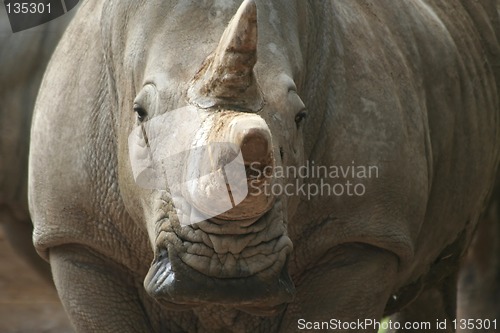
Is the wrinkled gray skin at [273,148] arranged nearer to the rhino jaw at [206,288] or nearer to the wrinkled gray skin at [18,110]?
the rhino jaw at [206,288]

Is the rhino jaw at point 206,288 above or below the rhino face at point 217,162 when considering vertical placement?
below

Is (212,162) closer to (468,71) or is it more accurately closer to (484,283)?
(468,71)

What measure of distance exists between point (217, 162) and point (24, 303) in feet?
18.0

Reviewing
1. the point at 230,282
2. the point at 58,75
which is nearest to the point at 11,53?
the point at 58,75

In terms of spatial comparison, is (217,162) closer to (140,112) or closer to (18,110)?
(140,112)

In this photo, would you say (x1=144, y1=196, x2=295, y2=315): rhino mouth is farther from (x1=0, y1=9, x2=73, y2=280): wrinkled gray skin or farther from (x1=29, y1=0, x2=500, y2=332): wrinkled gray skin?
(x1=0, y1=9, x2=73, y2=280): wrinkled gray skin

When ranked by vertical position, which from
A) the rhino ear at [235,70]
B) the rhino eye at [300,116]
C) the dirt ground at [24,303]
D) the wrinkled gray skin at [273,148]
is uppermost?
the rhino ear at [235,70]

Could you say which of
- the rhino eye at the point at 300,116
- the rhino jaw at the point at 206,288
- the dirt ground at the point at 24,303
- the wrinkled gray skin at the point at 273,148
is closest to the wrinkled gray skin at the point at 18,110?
the dirt ground at the point at 24,303

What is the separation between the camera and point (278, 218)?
5141mm

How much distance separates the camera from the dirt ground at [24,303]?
9.97 meters

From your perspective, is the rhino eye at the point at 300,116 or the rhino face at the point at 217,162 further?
the rhino eye at the point at 300,116

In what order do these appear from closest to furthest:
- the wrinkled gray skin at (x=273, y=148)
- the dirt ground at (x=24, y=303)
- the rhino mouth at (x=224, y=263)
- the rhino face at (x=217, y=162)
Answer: the rhino face at (x=217, y=162) < the rhino mouth at (x=224, y=263) < the wrinkled gray skin at (x=273, y=148) < the dirt ground at (x=24, y=303)

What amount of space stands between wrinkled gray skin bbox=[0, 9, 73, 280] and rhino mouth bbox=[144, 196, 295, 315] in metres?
3.47

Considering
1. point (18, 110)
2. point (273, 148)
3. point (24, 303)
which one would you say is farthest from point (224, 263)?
point (24, 303)
